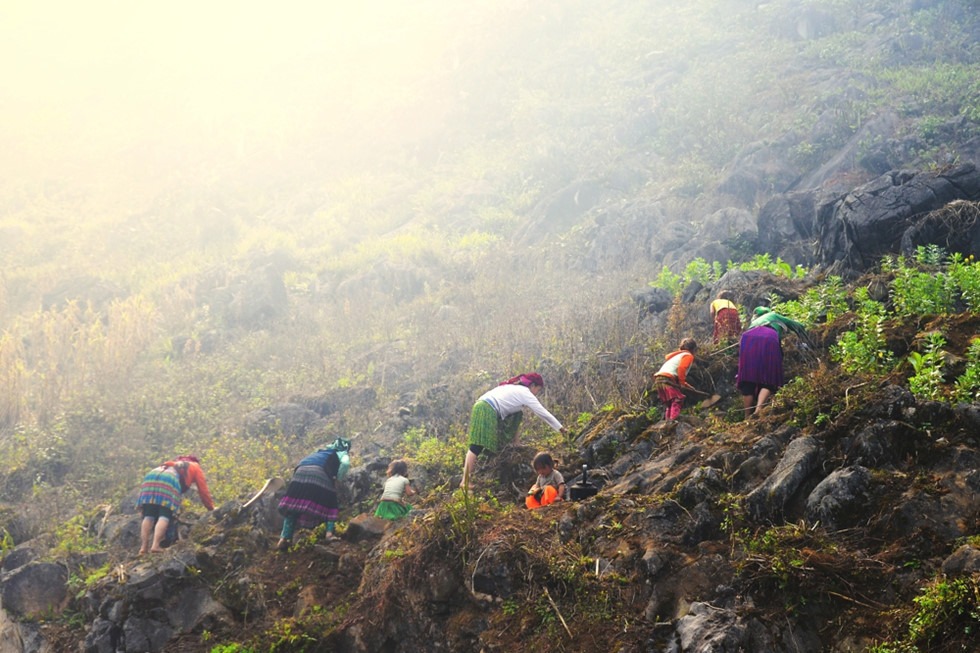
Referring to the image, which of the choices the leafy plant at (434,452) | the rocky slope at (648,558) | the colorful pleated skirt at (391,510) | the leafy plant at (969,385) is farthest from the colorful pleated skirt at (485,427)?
the leafy plant at (969,385)

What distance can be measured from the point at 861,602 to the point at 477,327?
40.7 feet


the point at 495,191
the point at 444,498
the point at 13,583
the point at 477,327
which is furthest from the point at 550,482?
the point at 495,191

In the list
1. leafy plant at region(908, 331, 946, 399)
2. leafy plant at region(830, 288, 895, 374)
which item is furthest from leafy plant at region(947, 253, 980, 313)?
leafy plant at region(908, 331, 946, 399)

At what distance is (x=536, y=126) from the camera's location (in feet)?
95.9

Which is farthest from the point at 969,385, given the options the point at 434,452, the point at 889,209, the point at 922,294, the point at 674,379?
the point at 434,452

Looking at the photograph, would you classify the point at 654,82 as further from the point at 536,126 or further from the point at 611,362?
the point at 611,362

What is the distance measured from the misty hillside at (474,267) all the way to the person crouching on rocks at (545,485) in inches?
14.6

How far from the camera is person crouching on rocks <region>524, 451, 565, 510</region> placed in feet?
23.2

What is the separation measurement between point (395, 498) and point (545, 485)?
5.98 feet

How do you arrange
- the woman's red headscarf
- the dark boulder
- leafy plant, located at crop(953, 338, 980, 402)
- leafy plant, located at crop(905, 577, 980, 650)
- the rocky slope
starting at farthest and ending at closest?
the dark boulder < the woman's red headscarf < leafy plant, located at crop(953, 338, 980, 402) < the rocky slope < leafy plant, located at crop(905, 577, 980, 650)

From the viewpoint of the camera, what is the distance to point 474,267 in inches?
795

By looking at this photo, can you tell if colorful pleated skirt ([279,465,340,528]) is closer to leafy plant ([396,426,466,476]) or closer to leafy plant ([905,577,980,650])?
leafy plant ([396,426,466,476])

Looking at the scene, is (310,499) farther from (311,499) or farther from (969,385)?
(969,385)

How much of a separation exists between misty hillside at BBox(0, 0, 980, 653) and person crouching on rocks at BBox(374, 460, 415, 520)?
11.5 inches
